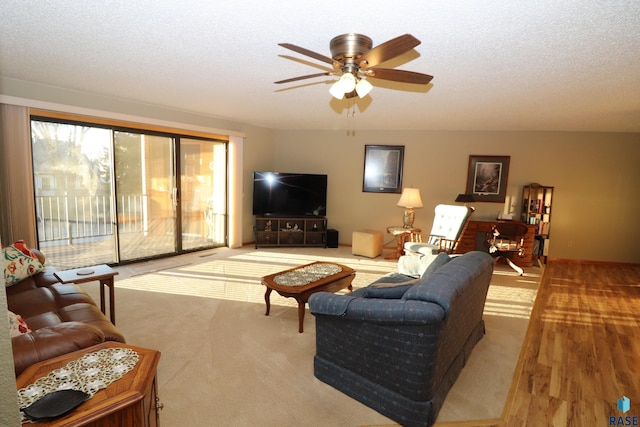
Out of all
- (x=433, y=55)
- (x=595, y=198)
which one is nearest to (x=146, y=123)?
(x=433, y=55)

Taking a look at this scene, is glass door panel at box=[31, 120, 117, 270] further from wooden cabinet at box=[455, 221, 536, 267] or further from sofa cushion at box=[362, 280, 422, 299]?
wooden cabinet at box=[455, 221, 536, 267]

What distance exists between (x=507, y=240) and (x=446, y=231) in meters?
1.25

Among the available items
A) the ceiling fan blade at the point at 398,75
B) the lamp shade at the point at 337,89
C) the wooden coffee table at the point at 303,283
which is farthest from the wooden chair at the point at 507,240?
the lamp shade at the point at 337,89

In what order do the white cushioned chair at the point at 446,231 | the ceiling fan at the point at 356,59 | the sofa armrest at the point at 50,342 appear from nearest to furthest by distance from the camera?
the sofa armrest at the point at 50,342
the ceiling fan at the point at 356,59
the white cushioned chair at the point at 446,231

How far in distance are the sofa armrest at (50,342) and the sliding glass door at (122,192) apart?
3289 mm

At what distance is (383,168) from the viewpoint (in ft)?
22.2

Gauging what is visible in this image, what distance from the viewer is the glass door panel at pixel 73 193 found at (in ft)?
14.2

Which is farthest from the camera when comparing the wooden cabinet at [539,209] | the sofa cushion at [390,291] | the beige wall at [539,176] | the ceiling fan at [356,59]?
the wooden cabinet at [539,209]

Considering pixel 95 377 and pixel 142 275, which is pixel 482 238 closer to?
pixel 142 275

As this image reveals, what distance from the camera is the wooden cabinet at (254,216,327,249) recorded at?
21.9 ft

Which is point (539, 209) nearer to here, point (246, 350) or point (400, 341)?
point (400, 341)

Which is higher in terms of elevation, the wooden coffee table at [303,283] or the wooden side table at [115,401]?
the wooden side table at [115,401]

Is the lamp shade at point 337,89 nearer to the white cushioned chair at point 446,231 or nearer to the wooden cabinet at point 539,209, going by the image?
the white cushioned chair at point 446,231

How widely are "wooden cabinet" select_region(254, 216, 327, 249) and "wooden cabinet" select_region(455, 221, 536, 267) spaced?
8.47ft
